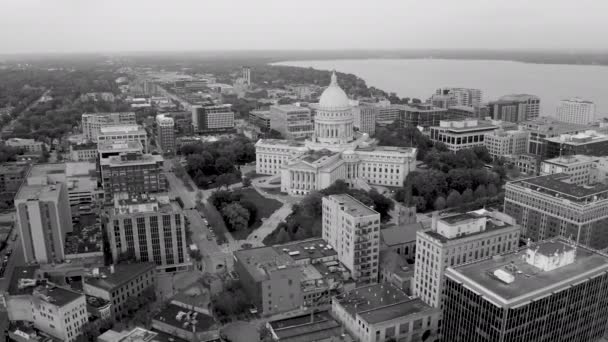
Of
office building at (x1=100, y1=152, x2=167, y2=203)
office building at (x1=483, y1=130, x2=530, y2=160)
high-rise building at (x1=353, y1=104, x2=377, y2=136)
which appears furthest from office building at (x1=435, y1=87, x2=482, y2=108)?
office building at (x1=100, y1=152, x2=167, y2=203)

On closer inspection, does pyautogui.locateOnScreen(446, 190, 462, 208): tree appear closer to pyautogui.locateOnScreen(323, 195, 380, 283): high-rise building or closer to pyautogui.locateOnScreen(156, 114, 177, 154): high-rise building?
pyautogui.locateOnScreen(323, 195, 380, 283): high-rise building

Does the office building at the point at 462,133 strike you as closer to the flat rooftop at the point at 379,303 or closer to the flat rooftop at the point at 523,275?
the flat rooftop at the point at 523,275

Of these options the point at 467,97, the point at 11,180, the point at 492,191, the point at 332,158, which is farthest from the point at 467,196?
the point at 467,97

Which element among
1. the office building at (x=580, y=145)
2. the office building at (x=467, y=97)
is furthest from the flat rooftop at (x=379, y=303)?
the office building at (x=467, y=97)

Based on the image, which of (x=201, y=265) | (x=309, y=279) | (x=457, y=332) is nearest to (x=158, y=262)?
(x=201, y=265)

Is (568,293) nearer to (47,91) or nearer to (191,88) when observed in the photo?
(191,88)

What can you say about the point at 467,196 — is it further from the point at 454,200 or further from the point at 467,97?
the point at 467,97
